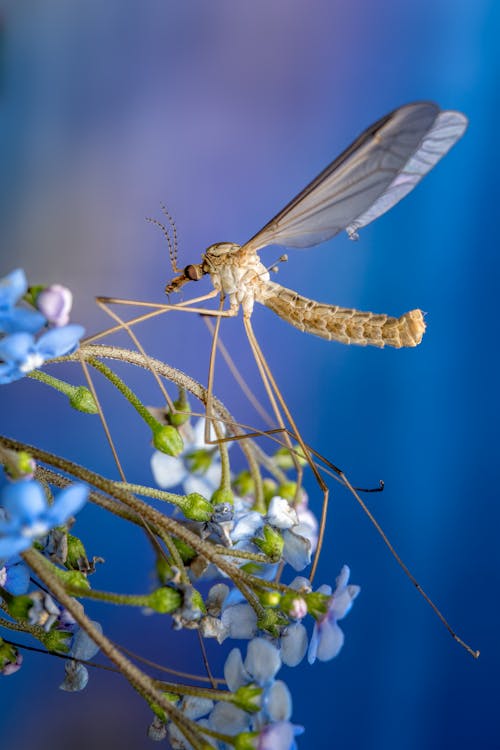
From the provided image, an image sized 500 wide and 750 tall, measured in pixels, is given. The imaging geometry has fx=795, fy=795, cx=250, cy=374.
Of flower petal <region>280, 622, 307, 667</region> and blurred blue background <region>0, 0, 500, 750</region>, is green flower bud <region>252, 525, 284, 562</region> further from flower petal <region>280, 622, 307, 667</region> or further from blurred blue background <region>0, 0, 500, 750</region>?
blurred blue background <region>0, 0, 500, 750</region>

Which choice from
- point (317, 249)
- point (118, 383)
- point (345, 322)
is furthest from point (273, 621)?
point (317, 249)

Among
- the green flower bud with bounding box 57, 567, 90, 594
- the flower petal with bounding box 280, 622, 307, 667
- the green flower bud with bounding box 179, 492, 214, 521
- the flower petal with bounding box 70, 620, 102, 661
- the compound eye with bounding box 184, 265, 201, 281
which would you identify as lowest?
the flower petal with bounding box 70, 620, 102, 661

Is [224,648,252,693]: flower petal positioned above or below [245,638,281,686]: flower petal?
below

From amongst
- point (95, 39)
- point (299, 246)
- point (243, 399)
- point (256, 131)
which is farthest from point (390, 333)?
point (95, 39)

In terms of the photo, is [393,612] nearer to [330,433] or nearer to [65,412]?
[330,433]

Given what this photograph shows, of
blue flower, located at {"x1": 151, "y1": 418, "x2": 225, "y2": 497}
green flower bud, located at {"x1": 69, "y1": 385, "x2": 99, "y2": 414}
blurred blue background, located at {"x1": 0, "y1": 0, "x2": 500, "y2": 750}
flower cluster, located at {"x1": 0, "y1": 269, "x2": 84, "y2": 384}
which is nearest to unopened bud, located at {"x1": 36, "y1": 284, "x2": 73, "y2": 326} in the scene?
flower cluster, located at {"x1": 0, "y1": 269, "x2": 84, "y2": 384}

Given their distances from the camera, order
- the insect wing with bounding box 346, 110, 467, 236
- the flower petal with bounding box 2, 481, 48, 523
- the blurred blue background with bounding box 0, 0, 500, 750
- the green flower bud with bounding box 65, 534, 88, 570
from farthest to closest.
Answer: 1. the blurred blue background with bounding box 0, 0, 500, 750
2. the insect wing with bounding box 346, 110, 467, 236
3. the green flower bud with bounding box 65, 534, 88, 570
4. the flower petal with bounding box 2, 481, 48, 523

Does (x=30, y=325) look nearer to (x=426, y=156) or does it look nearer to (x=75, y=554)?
(x=75, y=554)

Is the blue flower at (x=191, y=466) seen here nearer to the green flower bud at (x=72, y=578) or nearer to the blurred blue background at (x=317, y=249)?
the green flower bud at (x=72, y=578)
